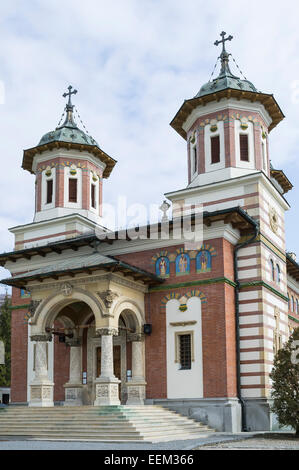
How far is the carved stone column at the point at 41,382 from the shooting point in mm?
22016

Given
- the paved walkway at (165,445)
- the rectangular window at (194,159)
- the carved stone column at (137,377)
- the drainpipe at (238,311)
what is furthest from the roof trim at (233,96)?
Result: the paved walkway at (165,445)

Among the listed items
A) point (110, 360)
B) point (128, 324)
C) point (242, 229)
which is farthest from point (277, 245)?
point (110, 360)

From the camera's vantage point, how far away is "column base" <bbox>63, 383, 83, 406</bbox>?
2436cm

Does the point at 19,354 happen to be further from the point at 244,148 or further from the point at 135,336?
the point at 244,148

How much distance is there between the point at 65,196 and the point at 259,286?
1157 cm

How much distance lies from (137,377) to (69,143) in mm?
12776

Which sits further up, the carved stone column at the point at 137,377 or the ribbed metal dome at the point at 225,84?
the ribbed metal dome at the point at 225,84

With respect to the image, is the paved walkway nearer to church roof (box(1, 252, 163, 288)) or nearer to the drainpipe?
the drainpipe

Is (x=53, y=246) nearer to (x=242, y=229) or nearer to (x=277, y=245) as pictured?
(x=242, y=229)

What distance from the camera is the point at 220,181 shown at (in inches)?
1003

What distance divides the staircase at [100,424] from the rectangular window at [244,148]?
11.5 m

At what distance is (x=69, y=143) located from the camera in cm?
3003

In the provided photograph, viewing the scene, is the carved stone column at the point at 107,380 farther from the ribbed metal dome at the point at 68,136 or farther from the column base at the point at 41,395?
the ribbed metal dome at the point at 68,136

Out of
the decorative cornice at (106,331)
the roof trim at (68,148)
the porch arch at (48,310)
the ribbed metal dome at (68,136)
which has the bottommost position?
the decorative cornice at (106,331)
